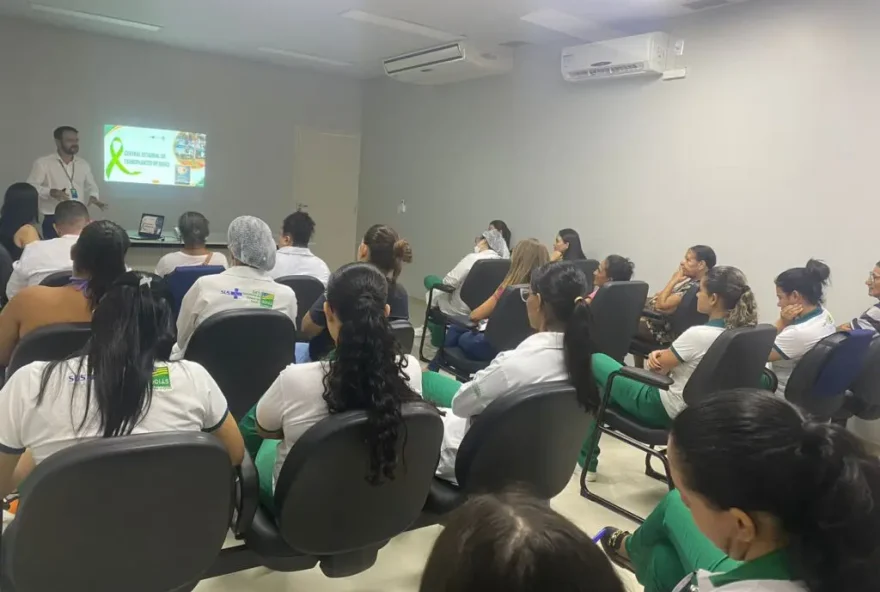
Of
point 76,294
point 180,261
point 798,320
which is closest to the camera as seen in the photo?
point 76,294

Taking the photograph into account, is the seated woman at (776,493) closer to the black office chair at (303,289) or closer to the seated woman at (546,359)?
the seated woman at (546,359)

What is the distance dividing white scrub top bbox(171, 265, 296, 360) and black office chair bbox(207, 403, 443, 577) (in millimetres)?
1285

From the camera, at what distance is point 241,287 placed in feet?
9.47

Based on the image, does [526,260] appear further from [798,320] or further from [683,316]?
[798,320]

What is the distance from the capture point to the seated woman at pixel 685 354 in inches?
110

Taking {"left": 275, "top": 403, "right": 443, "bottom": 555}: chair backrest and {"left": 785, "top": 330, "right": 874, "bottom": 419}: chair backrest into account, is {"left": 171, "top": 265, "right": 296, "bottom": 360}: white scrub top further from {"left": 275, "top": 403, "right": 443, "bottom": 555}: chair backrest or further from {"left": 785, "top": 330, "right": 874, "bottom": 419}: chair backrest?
{"left": 785, "top": 330, "right": 874, "bottom": 419}: chair backrest

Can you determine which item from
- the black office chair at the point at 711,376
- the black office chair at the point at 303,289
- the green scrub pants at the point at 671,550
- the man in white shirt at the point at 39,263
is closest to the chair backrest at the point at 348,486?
the green scrub pants at the point at 671,550

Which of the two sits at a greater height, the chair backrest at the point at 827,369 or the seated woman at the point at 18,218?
the seated woman at the point at 18,218

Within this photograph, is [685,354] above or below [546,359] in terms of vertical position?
below

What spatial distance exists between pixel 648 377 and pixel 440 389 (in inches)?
33.9

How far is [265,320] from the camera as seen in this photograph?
2.45 m

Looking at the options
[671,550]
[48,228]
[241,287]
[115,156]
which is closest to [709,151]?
[241,287]

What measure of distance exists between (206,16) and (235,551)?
Result: 566 cm

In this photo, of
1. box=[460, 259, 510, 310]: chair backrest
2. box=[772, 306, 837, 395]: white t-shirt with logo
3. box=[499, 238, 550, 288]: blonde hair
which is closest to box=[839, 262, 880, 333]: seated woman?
box=[772, 306, 837, 395]: white t-shirt with logo
